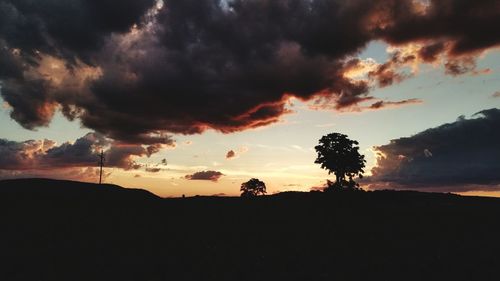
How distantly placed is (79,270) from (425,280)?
15.1 m

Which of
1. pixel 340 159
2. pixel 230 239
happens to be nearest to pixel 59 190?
pixel 230 239

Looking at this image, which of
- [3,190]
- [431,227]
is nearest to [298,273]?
[431,227]

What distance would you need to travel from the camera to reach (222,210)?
123ft

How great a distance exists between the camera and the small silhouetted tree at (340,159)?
62.8 metres

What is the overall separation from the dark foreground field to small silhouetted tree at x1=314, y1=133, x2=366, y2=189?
2174cm

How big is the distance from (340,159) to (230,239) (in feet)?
138

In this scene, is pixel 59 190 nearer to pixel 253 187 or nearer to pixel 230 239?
pixel 230 239

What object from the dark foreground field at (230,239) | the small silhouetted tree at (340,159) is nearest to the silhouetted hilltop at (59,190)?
the dark foreground field at (230,239)

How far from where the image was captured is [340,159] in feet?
206

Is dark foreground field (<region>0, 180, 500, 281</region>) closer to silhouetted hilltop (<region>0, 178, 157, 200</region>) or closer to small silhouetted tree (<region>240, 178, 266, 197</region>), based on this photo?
silhouetted hilltop (<region>0, 178, 157, 200</region>)

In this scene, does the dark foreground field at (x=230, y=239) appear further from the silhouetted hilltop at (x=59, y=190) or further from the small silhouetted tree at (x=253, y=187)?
the small silhouetted tree at (x=253, y=187)

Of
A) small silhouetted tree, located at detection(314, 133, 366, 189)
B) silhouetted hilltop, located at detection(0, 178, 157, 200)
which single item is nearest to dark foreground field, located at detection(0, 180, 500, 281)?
silhouetted hilltop, located at detection(0, 178, 157, 200)

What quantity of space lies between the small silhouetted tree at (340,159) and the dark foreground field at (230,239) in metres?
21.7

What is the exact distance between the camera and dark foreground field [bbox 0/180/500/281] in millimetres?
17000
